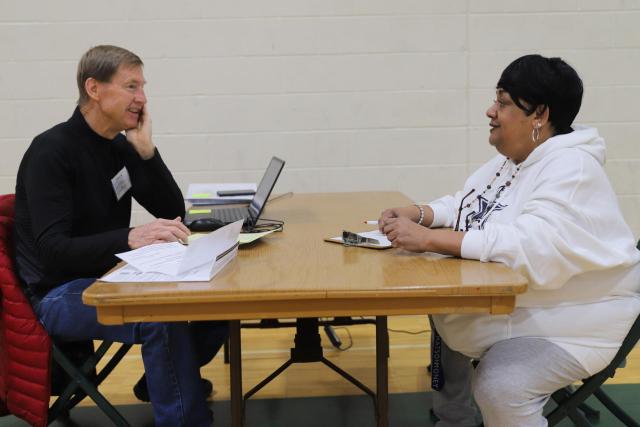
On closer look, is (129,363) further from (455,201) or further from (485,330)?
(485,330)

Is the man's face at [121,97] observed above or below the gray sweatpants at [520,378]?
above

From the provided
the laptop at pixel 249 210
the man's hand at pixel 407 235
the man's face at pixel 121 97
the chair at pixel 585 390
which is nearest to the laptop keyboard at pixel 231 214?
the laptop at pixel 249 210

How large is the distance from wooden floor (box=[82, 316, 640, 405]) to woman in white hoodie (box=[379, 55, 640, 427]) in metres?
0.98

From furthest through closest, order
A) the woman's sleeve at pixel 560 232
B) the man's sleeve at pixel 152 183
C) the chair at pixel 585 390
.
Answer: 1. the man's sleeve at pixel 152 183
2. the chair at pixel 585 390
3. the woman's sleeve at pixel 560 232

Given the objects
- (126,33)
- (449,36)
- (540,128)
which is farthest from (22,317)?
(449,36)

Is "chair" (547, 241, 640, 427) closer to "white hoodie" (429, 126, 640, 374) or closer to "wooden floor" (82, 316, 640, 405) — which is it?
"white hoodie" (429, 126, 640, 374)

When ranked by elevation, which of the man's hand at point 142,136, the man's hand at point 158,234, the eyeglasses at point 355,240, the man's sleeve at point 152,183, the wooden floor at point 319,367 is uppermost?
the man's hand at point 142,136

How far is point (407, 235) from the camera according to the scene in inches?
64.7

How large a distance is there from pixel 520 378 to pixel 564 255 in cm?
30

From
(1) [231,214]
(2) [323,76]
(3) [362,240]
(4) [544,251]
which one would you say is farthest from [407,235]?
(2) [323,76]

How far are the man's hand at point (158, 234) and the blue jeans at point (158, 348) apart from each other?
0.21 metres

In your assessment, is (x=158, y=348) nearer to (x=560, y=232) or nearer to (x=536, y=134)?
(x=560, y=232)

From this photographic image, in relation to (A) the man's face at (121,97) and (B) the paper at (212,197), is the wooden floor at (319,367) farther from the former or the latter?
(A) the man's face at (121,97)

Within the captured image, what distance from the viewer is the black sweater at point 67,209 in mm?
1834
